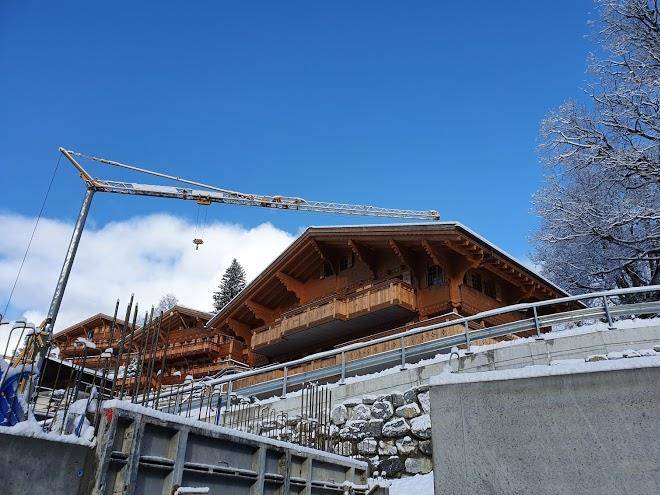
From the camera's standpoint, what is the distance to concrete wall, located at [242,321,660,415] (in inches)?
484

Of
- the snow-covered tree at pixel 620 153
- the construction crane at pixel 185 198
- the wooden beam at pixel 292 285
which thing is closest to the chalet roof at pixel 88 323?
the construction crane at pixel 185 198

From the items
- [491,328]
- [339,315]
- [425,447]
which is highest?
[339,315]

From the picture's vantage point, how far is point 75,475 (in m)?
5.89

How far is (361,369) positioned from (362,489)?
210 inches

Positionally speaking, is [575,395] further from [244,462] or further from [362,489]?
[362,489]

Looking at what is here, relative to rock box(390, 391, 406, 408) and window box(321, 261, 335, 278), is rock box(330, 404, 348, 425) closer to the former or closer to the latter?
rock box(390, 391, 406, 408)

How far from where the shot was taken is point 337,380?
16500 mm

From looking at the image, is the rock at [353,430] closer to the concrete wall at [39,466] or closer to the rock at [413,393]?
the rock at [413,393]

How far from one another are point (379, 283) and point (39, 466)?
70.2 feet

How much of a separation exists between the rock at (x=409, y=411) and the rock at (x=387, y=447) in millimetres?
702

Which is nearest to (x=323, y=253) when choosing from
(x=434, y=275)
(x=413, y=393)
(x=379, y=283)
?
(x=379, y=283)

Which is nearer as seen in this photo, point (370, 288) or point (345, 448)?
point (345, 448)

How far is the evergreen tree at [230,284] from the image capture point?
67.8 m

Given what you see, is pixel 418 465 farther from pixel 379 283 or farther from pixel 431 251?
pixel 379 283
